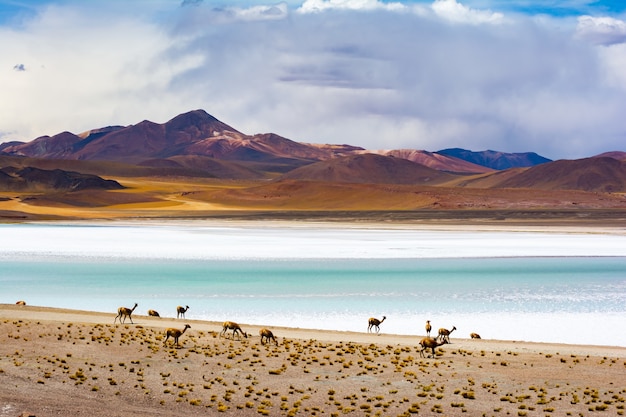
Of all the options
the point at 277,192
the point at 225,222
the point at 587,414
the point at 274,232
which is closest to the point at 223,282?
the point at 587,414

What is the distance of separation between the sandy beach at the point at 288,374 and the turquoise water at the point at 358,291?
2593mm

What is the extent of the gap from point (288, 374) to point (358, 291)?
466 inches

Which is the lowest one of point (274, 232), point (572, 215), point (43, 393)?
point (43, 393)

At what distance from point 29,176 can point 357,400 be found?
141 m

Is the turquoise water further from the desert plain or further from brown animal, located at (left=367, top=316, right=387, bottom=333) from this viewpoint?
the desert plain

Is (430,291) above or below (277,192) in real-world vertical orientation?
below

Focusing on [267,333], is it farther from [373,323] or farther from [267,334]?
[373,323]

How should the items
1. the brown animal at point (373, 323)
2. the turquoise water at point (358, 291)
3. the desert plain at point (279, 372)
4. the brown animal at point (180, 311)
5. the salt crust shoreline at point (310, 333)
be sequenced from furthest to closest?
1. the turquoise water at point (358, 291)
2. the brown animal at point (180, 311)
3. the brown animal at point (373, 323)
4. the salt crust shoreline at point (310, 333)
5. the desert plain at point (279, 372)

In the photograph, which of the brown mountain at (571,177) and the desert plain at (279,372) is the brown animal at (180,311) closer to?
the desert plain at (279,372)

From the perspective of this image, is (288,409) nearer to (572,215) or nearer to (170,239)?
(170,239)

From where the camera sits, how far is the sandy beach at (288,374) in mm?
12492

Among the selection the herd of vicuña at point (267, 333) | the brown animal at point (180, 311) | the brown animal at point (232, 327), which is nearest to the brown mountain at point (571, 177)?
the brown animal at point (180, 311)

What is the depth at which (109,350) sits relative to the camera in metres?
16.1

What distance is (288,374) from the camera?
1480cm
